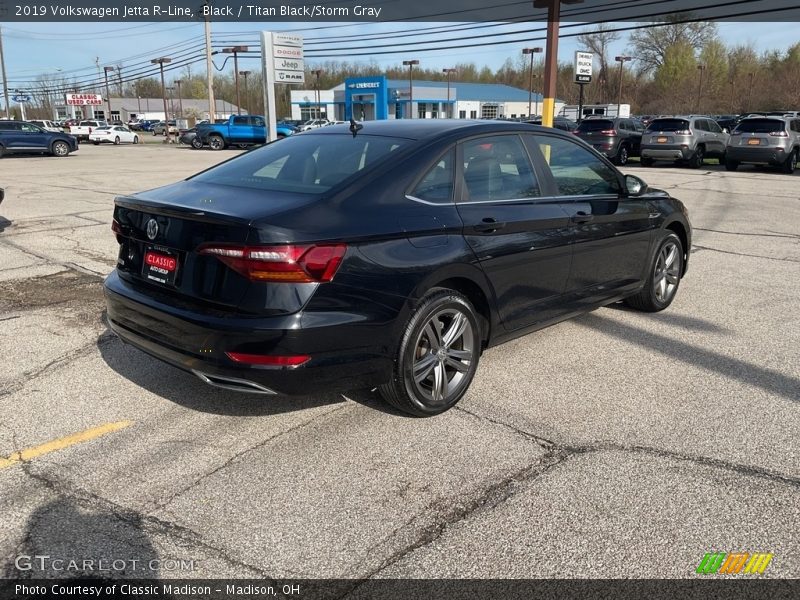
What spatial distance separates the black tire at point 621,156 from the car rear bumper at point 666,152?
5.14ft

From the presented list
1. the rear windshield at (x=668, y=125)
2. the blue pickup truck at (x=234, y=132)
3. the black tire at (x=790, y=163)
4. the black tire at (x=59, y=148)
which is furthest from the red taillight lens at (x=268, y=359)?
the blue pickup truck at (x=234, y=132)

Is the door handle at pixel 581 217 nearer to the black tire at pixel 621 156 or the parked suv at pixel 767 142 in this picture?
the parked suv at pixel 767 142

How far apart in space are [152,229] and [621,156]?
2491cm

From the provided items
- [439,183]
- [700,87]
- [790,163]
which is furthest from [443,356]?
[700,87]

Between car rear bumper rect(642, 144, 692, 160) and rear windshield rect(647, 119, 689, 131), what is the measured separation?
78 centimetres

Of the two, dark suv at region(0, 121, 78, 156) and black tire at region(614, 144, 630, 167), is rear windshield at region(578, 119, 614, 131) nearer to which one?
black tire at region(614, 144, 630, 167)

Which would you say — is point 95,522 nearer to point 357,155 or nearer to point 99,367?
point 99,367

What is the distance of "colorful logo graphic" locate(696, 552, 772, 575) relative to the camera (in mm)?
2535

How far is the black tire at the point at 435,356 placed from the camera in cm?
356

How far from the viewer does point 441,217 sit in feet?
12.1

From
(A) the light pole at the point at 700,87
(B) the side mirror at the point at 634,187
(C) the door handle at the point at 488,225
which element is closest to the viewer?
(C) the door handle at the point at 488,225

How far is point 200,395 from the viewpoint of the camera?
407cm

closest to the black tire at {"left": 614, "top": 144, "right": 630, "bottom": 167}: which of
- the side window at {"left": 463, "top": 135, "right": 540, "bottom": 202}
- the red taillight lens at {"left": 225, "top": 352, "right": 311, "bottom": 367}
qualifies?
the side window at {"left": 463, "top": 135, "right": 540, "bottom": 202}

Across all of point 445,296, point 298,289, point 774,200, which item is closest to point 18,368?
point 298,289
